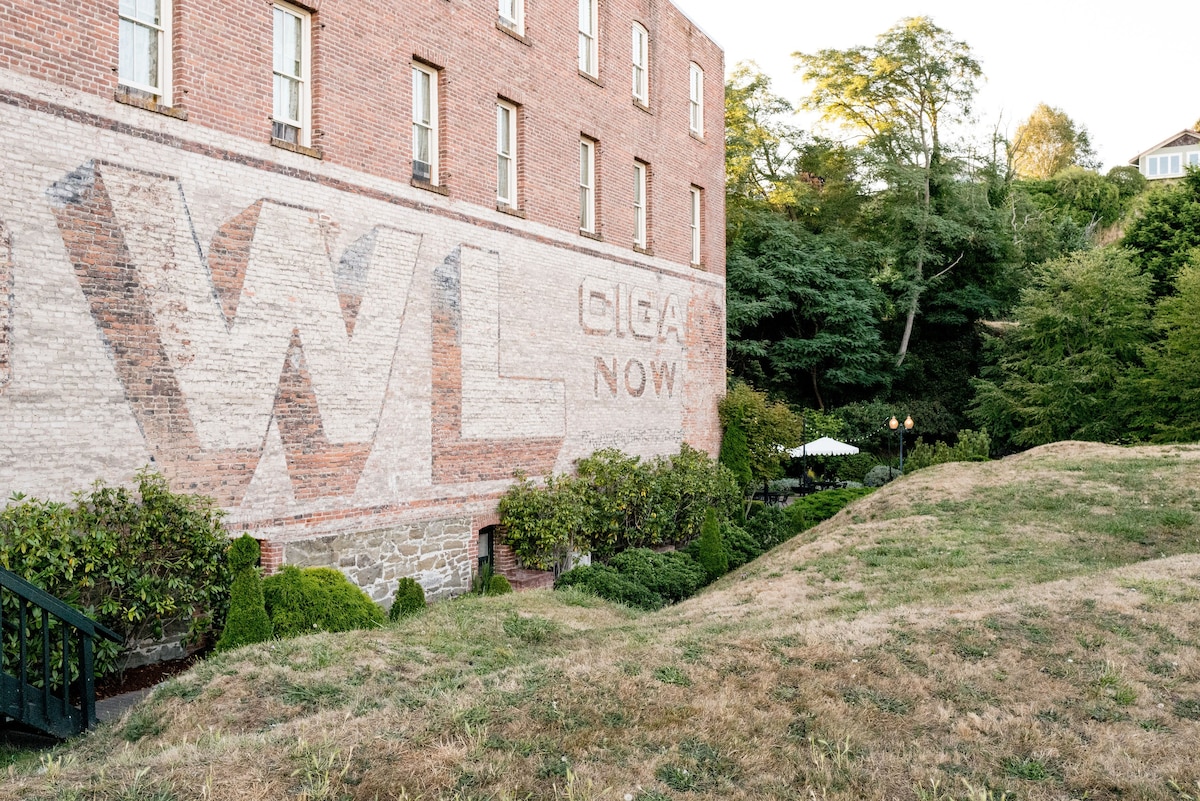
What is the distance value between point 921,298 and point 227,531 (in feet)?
111

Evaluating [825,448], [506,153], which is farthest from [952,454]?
[506,153]

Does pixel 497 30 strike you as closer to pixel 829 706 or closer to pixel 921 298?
pixel 829 706

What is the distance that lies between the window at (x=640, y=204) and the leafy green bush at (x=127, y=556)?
39.2 feet

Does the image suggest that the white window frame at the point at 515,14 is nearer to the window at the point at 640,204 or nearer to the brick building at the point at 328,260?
the brick building at the point at 328,260

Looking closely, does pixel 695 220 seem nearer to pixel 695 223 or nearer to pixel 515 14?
pixel 695 223

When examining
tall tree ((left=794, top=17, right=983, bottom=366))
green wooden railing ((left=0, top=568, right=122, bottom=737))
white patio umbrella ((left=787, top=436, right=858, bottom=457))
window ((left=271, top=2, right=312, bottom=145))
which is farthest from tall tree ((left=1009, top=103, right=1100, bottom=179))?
green wooden railing ((left=0, top=568, right=122, bottom=737))

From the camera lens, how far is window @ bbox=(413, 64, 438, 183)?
14602mm

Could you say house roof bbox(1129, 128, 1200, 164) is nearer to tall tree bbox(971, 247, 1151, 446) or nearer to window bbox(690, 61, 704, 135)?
tall tree bbox(971, 247, 1151, 446)

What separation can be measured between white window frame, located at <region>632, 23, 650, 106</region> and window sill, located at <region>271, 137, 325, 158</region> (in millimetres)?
9615

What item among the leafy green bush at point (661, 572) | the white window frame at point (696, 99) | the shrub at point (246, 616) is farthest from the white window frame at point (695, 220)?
the shrub at point (246, 616)

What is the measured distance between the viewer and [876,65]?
3891 centimetres

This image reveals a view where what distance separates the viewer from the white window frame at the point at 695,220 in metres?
22.8

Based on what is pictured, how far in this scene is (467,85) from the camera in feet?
50.4

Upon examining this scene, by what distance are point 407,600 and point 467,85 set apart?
825 cm
